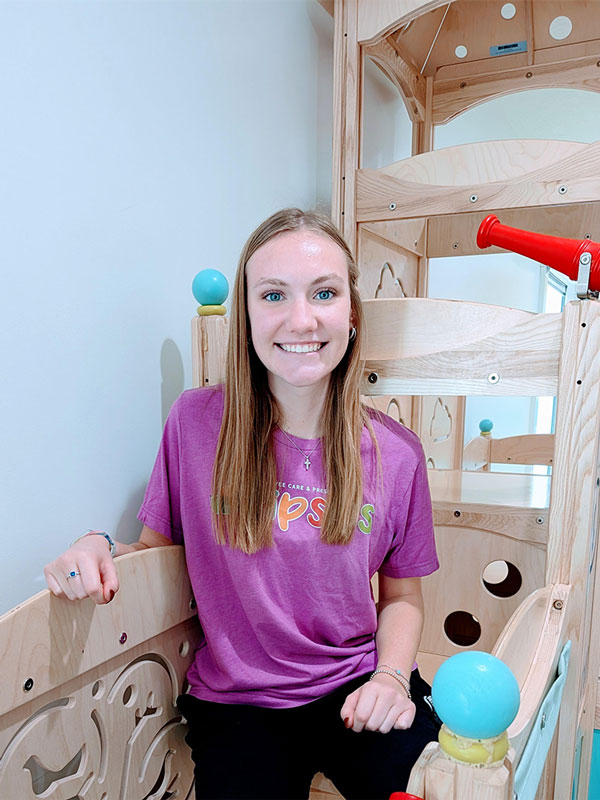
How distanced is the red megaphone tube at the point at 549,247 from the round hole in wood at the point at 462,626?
0.72m

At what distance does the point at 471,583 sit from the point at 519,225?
861mm

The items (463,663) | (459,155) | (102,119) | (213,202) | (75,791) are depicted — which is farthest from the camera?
(459,155)

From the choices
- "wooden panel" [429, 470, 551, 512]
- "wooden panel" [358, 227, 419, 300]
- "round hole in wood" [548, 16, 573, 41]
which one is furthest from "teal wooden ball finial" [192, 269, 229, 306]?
"round hole in wood" [548, 16, 573, 41]

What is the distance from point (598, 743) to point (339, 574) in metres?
0.66

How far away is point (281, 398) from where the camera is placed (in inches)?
34.9

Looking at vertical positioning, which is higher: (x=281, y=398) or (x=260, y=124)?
(x=260, y=124)

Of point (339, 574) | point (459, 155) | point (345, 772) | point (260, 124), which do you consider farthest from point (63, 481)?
point (459, 155)

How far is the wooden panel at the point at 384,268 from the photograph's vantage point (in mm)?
1358

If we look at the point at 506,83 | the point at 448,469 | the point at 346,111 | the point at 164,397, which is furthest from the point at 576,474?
the point at 506,83

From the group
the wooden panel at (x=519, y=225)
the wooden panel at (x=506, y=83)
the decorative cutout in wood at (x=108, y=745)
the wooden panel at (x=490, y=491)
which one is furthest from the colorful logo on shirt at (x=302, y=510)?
the wooden panel at (x=506, y=83)

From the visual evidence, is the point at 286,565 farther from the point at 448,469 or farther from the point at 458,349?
the point at 448,469

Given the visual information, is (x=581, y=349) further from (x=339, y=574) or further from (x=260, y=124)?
(x=260, y=124)

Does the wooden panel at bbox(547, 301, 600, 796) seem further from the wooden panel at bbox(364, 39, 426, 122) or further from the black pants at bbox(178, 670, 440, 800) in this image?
the wooden panel at bbox(364, 39, 426, 122)

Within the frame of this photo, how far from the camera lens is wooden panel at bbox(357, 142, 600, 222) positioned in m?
1.10
